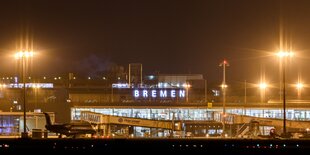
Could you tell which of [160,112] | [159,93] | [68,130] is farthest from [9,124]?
[159,93]

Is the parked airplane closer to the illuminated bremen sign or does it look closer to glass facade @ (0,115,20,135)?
glass facade @ (0,115,20,135)

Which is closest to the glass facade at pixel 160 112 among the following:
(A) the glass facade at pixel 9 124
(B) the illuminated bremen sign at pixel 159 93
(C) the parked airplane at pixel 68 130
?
(B) the illuminated bremen sign at pixel 159 93

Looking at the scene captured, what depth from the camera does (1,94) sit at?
397ft

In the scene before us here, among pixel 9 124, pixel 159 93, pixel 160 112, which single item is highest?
pixel 159 93

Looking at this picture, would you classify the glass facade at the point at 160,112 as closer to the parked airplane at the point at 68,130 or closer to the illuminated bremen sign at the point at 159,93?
the illuminated bremen sign at the point at 159,93

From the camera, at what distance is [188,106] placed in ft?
324

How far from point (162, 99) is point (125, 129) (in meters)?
46.5

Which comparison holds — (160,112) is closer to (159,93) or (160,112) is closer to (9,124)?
(159,93)

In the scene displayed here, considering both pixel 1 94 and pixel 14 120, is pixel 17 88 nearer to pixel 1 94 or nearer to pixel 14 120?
pixel 1 94
